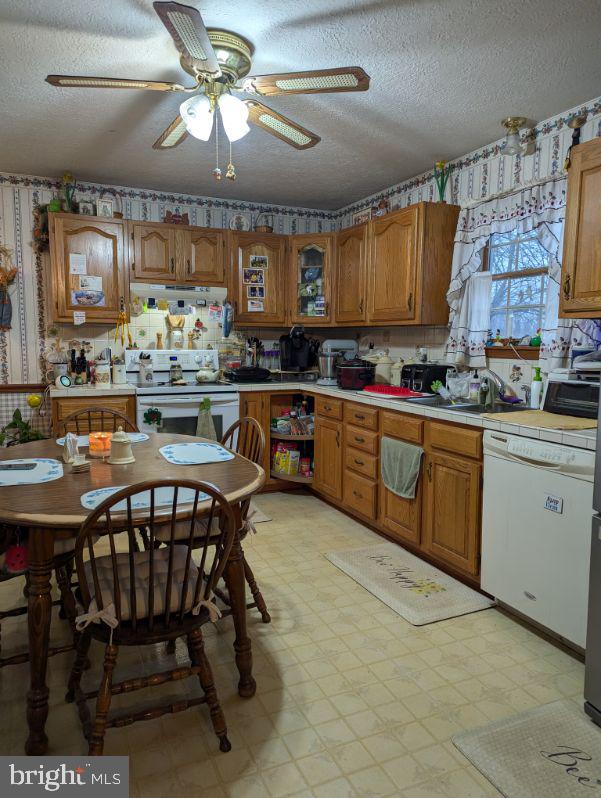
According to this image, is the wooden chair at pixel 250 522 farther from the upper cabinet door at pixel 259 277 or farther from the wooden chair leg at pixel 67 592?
the upper cabinet door at pixel 259 277

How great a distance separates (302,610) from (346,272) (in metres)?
2.76

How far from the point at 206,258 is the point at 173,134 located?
1.84 metres

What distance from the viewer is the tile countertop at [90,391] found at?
3707mm

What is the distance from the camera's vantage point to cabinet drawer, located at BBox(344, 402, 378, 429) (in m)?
3.44

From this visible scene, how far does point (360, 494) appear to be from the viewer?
11.8 ft

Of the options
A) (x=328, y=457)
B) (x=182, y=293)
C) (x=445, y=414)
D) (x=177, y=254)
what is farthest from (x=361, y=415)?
(x=177, y=254)

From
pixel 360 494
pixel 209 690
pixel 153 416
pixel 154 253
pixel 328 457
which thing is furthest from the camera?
pixel 154 253

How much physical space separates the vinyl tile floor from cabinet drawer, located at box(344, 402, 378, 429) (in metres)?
1.12

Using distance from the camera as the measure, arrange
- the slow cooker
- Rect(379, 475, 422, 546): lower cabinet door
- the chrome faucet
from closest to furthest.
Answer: the chrome faucet → Rect(379, 475, 422, 546): lower cabinet door → the slow cooker

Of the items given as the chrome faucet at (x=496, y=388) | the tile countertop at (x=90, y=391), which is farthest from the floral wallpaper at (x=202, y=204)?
the chrome faucet at (x=496, y=388)

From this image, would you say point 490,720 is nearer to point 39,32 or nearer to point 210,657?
point 210,657

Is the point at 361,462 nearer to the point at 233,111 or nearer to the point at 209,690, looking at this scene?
the point at 209,690

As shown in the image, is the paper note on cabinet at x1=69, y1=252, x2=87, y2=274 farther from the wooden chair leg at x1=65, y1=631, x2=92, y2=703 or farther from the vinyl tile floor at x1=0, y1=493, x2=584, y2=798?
the wooden chair leg at x1=65, y1=631, x2=92, y2=703

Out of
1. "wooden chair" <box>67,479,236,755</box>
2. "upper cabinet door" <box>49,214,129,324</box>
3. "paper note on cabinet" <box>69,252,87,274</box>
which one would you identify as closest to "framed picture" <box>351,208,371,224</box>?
"upper cabinet door" <box>49,214,129,324</box>
